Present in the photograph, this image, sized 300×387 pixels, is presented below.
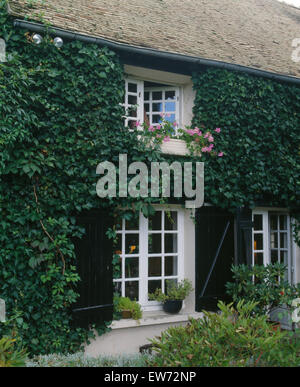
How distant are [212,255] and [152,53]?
11.1ft

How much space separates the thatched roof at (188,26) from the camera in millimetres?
6410

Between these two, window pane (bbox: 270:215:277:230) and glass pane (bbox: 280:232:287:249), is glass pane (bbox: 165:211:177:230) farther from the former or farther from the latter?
glass pane (bbox: 280:232:287:249)

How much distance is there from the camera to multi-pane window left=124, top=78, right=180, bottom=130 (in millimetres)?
6934

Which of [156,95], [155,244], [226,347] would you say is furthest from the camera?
[156,95]

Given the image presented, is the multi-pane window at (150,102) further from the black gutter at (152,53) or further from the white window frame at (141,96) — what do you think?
the black gutter at (152,53)

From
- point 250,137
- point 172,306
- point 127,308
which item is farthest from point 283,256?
point 127,308

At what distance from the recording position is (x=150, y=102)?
728 cm

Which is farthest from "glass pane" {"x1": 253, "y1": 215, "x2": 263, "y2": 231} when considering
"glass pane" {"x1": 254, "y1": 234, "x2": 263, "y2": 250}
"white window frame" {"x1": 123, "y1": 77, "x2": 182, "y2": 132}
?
"white window frame" {"x1": 123, "y1": 77, "x2": 182, "y2": 132}

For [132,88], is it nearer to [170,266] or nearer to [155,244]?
[155,244]

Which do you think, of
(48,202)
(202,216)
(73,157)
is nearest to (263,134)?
(202,216)

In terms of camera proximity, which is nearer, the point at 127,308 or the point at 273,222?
the point at 127,308

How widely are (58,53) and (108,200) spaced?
7.13ft

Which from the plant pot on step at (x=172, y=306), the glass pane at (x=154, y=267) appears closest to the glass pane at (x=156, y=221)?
the glass pane at (x=154, y=267)

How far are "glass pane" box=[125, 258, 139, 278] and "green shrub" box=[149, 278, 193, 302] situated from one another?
16.6 inches
